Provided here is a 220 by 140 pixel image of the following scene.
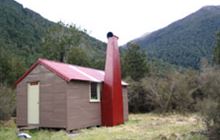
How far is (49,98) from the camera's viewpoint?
13.3m

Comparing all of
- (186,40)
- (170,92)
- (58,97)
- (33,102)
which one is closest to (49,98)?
(58,97)

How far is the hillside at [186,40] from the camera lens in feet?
155

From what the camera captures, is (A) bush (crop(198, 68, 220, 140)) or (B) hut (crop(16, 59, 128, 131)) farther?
(B) hut (crop(16, 59, 128, 131))

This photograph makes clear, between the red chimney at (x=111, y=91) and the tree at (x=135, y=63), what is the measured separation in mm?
15961

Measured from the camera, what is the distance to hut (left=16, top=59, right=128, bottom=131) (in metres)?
12.9

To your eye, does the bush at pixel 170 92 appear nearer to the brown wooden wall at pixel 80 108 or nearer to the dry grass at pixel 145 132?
the dry grass at pixel 145 132

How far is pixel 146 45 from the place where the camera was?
61.7 meters

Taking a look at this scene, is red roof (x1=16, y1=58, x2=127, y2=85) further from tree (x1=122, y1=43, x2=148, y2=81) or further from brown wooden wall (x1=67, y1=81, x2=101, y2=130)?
tree (x1=122, y1=43, x2=148, y2=81)

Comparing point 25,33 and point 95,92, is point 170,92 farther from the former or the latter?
point 25,33

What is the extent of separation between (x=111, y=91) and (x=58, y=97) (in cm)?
292

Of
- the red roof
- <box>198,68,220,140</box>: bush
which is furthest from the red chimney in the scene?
<box>198,68,220,140</box>: bush

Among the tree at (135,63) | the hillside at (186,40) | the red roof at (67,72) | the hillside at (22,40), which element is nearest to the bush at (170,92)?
the tree at (135,63)

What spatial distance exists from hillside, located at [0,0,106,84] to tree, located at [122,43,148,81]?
4572 millimetres

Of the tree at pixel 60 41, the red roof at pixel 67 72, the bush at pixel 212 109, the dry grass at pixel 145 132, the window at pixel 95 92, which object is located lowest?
the dry grass at pixel 145 132
